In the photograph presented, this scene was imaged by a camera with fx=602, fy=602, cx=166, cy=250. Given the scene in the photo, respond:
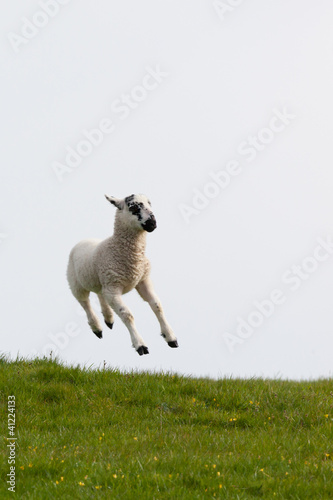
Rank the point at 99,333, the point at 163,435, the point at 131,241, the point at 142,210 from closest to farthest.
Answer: the point at 163,435
the point at 142,210
the point at 131,241
the point at 99,333

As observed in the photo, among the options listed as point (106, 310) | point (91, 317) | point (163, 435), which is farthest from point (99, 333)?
A: point (163, 435)

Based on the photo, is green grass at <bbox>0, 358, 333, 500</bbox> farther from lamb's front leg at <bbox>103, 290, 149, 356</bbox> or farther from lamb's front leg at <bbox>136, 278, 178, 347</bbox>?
lamb's front leg at <bbox>136, 278, 178, 347</bbox>

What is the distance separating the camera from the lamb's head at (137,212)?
31.7ft

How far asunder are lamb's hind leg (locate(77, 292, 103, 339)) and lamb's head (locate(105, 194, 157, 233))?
7.91 ft

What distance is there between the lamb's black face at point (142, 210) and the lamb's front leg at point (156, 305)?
110cm

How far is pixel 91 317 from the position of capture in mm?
→ 11750

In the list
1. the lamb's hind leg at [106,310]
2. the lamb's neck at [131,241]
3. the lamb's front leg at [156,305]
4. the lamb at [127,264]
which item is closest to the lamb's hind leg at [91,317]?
the lamb's hind leg at [106,310]

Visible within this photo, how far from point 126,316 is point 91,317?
2248 mm

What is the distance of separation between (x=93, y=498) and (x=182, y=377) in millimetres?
4022

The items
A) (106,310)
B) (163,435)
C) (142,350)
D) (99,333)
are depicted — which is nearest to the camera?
(163,435)

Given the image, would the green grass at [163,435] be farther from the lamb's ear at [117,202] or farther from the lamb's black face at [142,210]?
the lamb's ear at [117,202]

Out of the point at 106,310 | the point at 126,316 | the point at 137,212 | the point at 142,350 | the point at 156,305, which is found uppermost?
the point at 137,212

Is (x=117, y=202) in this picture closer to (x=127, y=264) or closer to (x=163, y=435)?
(x=127, y=264)

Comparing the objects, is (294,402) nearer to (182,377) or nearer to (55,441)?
(182,377)
